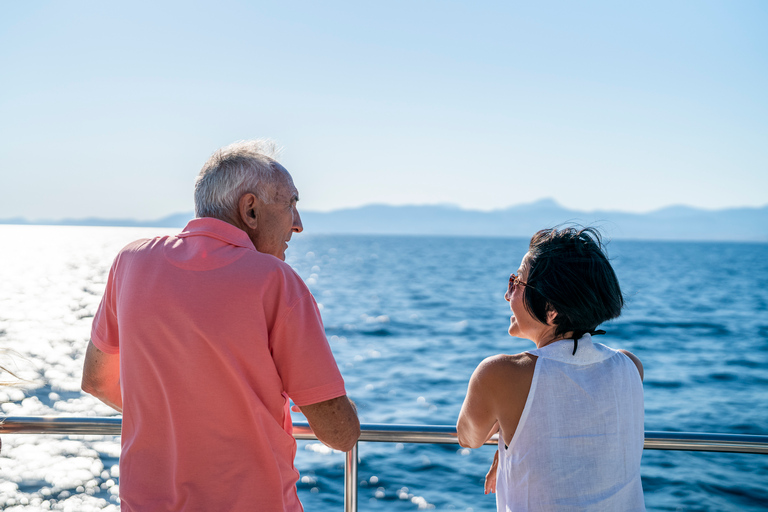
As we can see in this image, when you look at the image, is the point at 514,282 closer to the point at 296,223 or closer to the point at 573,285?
the point at 573,285

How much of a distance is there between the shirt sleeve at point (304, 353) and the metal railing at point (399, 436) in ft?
1.16

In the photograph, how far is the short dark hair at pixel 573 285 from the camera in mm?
1364

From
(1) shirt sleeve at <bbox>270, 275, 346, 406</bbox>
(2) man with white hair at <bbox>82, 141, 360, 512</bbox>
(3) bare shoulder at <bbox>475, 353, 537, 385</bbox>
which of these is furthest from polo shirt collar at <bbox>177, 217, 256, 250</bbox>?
(3) bare shoulder at <bbox>475, 353, 537, 385</bbox>

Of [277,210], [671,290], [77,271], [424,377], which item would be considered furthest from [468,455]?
[77,271]

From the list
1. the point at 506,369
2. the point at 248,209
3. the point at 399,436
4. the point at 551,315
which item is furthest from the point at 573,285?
the point at 248,209

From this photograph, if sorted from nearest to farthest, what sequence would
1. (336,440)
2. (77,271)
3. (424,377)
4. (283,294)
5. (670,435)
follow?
(283,294) < (336,440) < (670,435) < (424,377) < (77,271)

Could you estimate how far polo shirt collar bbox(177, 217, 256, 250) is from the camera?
4.15 ft

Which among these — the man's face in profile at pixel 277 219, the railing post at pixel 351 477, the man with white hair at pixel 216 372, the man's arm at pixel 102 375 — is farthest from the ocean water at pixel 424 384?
the railing post at pixel 351 477

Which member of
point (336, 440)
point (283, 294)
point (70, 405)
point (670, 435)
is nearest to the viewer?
point (283, 294)

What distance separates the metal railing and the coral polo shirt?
1.16 feet

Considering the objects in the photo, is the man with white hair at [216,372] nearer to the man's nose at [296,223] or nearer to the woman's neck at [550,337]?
the man's nose at [296,223]

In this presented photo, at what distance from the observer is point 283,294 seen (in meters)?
1.20

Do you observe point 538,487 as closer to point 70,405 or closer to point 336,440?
point 336,440

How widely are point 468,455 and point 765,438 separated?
20.2 feet
